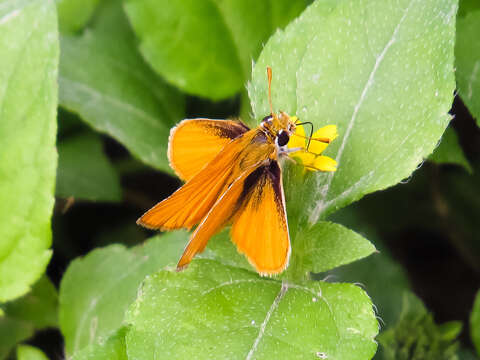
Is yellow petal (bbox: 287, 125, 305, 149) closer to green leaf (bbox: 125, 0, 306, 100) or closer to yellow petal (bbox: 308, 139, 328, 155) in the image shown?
yellow petal (bbox: 308, 139, 328, 155)

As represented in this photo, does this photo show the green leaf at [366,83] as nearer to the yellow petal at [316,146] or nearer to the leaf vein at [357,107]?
the leaf vein at [357,107]

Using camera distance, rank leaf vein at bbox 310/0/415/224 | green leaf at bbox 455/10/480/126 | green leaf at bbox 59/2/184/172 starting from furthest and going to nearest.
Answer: green leaf at bbox 59/2/184/172 < green leaf at bbox 455/10/480/126 < leaf vein at bbox 310/0/415/224

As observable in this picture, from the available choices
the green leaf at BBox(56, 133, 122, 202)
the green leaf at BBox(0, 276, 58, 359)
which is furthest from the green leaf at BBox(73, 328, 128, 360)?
the green leaf at BBox(56, 133, 122, 202)

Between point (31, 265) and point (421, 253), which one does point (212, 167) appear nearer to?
point (31, 265)

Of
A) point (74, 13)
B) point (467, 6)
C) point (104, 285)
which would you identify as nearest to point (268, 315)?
point (104, 285)

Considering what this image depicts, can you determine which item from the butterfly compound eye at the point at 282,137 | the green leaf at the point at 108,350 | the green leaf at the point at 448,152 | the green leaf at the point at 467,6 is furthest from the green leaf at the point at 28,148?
the green leaf at the point at 467,6

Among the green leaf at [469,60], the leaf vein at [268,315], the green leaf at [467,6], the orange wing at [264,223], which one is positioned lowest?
the leaf vein at [268,315]
